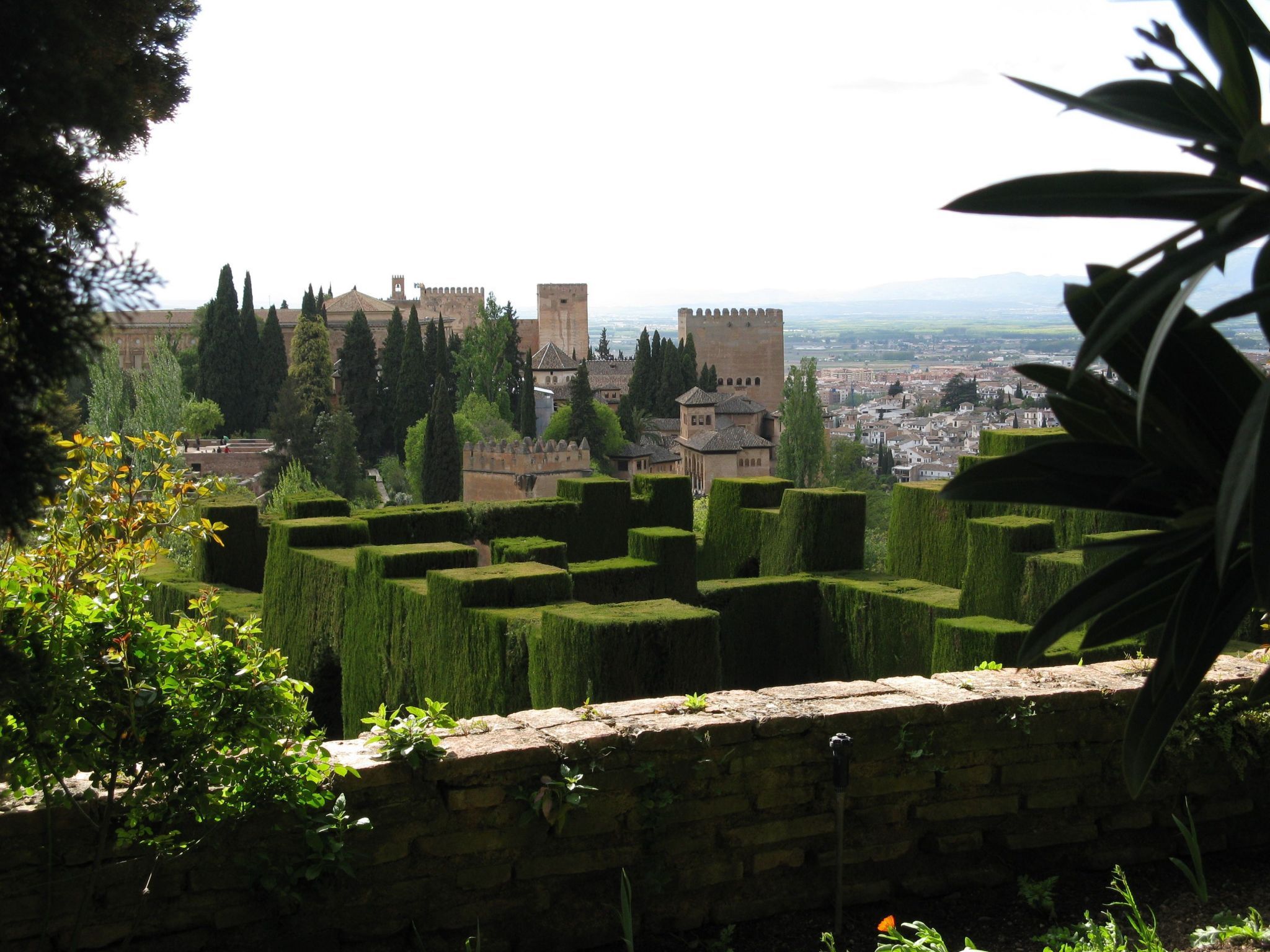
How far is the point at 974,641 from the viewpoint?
30.7ft

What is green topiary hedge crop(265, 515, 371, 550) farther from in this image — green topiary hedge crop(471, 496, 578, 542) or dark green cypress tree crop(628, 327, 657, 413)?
dark green cypress tree crop(628, 327, 657, 413)

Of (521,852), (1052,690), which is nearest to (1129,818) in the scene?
(1052,690)

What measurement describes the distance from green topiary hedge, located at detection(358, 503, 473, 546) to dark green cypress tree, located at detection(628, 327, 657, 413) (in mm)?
50232

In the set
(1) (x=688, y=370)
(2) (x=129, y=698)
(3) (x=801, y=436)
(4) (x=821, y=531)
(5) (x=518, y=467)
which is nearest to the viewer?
(2) (x=129, y=698)

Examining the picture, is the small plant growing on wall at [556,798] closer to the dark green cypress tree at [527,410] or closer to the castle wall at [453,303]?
the dark green cypress tree at [527,410]

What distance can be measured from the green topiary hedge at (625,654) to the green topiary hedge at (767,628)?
3.90m

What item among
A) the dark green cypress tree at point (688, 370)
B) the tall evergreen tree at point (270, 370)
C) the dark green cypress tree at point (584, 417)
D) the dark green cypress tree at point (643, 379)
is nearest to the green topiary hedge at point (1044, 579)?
the dark green cypress tree at point (584, 417)

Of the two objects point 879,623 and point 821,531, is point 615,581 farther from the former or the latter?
point 821,531

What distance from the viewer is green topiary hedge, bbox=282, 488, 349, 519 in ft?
48.5

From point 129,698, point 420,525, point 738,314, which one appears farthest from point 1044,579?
point 738,314

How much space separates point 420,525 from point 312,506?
53.5 inches

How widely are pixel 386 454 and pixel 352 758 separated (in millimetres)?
58494

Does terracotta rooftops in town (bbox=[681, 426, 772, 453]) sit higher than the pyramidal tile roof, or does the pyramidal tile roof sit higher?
the pyramidal tile roof

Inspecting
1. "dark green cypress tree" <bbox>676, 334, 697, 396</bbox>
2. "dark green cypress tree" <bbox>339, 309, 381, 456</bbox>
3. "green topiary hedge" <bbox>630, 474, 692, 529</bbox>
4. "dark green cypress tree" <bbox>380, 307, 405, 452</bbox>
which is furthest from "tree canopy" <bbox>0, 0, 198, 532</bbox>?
"dark green cypress tree" <bbox>676, 334, 697, 396</bbox>
